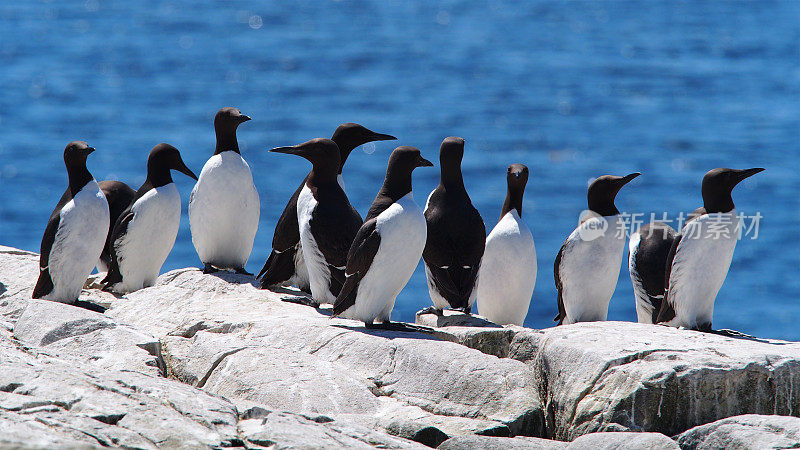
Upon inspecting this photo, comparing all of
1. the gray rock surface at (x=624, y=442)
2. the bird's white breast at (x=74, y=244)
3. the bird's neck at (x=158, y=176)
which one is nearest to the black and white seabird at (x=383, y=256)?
the gray rock surface at (x=624, y=442)

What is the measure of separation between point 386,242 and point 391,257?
0.39ft

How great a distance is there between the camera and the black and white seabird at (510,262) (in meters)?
9.87

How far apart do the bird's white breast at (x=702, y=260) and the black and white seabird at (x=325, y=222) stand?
2727 mm

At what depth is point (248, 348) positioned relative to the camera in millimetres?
7621

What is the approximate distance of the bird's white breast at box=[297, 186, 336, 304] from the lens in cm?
920

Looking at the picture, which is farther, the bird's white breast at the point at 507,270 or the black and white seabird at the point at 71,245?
the bird's white breast at the point at 507,270

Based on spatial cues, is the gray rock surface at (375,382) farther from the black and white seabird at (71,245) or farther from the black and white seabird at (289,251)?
the black and white seabird at (289,251)

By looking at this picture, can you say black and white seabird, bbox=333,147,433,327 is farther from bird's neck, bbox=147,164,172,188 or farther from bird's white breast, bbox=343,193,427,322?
bird's neck, bbox=147,164,172,188

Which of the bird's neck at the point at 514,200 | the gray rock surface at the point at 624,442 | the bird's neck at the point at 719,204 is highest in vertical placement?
the bird's neck at the point at 719,204

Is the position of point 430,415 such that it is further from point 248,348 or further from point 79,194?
point 79,194

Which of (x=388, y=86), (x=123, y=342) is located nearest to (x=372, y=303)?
(x=123, y=342)

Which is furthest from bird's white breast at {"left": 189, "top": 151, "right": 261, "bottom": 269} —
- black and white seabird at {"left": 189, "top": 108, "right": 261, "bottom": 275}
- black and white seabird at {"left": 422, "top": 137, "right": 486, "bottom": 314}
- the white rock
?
the white rock

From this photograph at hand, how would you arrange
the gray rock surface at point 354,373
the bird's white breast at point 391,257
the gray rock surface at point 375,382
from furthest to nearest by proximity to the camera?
the bird's white breast at point 391,257, the gray rock surface at point 354,373, the gray rock surface at point 375,382

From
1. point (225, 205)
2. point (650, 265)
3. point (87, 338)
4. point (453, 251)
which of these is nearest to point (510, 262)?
point (453, 251)
